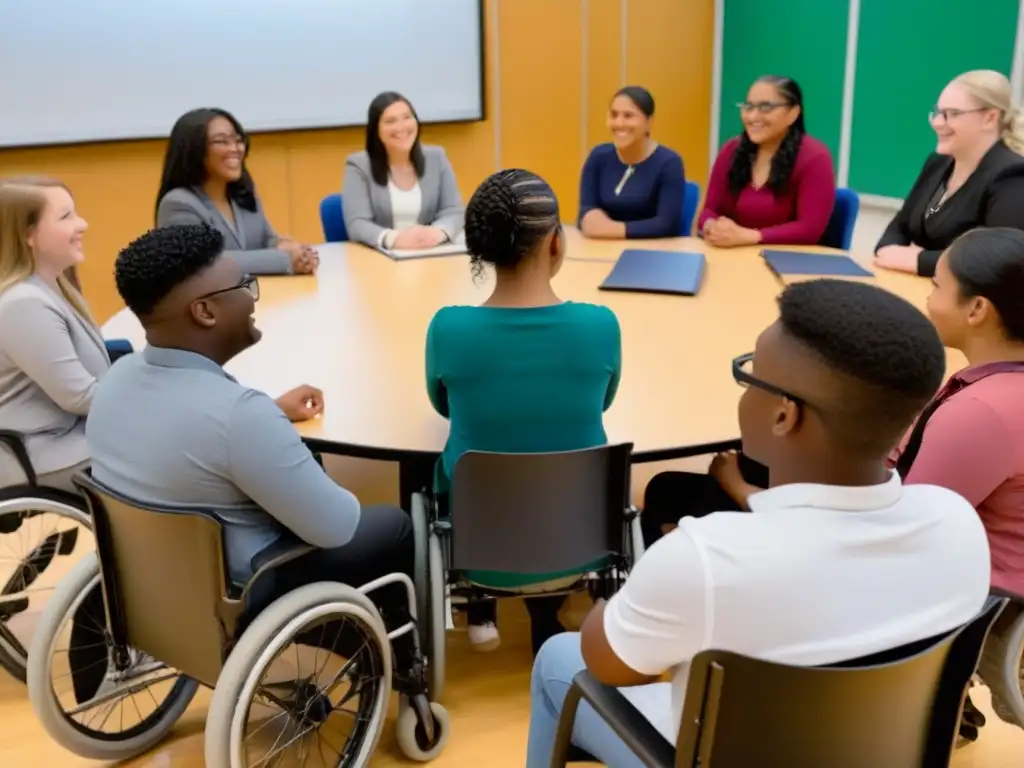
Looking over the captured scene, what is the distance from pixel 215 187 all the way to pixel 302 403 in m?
1.51

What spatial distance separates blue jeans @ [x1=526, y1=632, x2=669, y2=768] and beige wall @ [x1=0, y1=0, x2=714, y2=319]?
12.7 ft

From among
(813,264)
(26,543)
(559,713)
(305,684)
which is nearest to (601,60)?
(813,264)

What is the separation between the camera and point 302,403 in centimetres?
199

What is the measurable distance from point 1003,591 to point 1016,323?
474mm

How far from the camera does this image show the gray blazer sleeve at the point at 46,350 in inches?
80.7

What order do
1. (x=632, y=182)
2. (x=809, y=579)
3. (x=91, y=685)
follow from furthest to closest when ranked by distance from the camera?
(x=632, y=182) < (x=91, y=685) < (x=809, y=579)

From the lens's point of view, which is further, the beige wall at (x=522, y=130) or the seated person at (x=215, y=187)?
the beige wall at (x=522, y=130)

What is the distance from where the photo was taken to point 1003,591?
1.45 m

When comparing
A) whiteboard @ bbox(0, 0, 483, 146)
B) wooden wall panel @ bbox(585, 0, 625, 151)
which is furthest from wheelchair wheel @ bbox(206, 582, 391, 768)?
wooden wall panel @ bbox(585, 0, 625, 151)

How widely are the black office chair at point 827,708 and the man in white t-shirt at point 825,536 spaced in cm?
2

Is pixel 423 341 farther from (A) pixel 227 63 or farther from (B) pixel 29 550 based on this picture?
(A) pixel 227 63

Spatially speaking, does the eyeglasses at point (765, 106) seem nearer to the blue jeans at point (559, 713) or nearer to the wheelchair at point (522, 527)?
the wheelchair at point (522, 527)

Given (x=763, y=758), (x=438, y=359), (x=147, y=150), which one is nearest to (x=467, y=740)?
(x=438, y=359)

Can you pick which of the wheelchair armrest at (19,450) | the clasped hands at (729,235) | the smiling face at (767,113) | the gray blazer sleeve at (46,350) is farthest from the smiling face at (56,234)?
the smiling face at (767,113)
